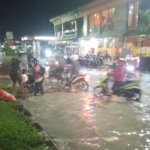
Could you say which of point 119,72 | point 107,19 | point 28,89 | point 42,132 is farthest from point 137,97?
point 107,19

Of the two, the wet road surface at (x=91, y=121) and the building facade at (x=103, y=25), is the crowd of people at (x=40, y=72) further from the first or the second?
the building facade at (x=103, y=25)

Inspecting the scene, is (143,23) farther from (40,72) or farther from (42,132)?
(42,132)

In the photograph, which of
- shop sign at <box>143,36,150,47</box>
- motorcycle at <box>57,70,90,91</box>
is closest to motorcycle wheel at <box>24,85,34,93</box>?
motorcycle at <box>57,70,90,91</box>

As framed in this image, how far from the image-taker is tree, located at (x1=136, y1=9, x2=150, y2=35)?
58.0 feet

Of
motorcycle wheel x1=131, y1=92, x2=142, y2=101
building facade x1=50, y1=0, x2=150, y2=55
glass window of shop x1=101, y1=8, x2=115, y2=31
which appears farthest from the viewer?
glass window of shop x1=101, y1=8, x2=115, y2=31

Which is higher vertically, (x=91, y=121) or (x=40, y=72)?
(x=40, y=72)

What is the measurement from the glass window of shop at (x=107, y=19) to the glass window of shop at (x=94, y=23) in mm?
1041

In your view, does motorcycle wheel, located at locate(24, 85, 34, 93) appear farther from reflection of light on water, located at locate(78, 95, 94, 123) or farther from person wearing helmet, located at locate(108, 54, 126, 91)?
person wearing helmet, located at locate(108, 54, 126, 91)

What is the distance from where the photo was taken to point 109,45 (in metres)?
24.4

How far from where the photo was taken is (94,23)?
29.3 meters

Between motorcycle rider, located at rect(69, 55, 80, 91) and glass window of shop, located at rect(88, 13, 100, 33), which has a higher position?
glass window of shop, located at rect(88, 13, 100, 33)

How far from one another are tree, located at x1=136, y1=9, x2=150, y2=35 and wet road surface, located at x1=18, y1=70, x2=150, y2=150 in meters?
9.87

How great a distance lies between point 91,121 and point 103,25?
75.1 feet

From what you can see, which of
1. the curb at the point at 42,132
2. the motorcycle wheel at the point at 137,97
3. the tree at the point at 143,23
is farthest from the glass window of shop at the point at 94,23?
the curb at the point at 42,132
